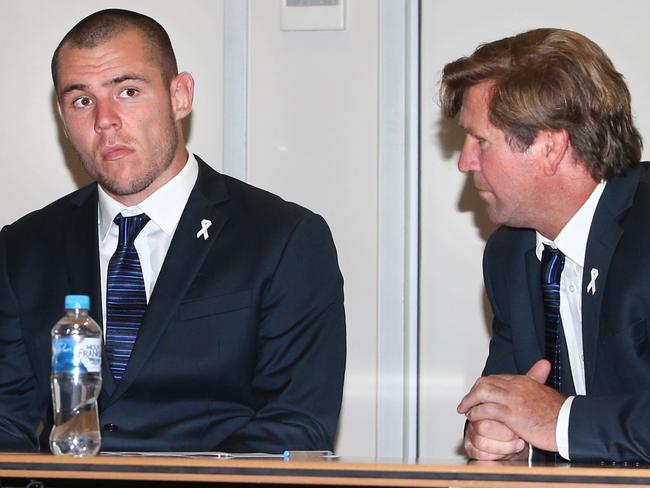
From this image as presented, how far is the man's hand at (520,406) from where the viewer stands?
2516 millimetres

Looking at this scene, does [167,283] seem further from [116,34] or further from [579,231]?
[579,231]

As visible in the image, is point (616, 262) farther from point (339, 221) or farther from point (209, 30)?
point (209, 30)

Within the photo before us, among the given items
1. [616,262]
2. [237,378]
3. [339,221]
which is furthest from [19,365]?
[616,262]

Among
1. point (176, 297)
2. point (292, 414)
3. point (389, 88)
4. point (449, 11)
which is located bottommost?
point (292, 414)

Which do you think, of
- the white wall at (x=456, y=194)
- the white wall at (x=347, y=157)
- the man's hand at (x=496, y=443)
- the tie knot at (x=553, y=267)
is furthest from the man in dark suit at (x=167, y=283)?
the white wall at (x=456, y=194)

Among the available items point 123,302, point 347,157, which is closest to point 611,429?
point 123,302

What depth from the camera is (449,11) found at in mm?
4074

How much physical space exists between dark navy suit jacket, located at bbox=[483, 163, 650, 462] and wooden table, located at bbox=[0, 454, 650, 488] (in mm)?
396

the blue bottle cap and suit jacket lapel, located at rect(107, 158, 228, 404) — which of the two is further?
suit jacket lapel, located at rect(107, 158, 228, 404)

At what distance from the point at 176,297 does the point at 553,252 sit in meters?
1.02

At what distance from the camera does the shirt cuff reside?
245 centimetres

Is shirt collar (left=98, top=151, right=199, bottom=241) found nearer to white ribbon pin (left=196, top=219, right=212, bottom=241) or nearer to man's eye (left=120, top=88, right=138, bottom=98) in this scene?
white ribbon pin (left=196, top=219, right=212, bottom=241)

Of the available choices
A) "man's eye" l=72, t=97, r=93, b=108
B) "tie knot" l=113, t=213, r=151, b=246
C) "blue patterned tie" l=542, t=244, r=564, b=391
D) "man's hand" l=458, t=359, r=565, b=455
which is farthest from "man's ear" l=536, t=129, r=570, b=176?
"man's eye" l=72, t=97, r=93, b=108

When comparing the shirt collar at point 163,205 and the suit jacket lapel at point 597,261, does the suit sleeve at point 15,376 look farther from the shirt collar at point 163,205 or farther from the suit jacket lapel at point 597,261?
the suit jacket lapel at point 597,261
